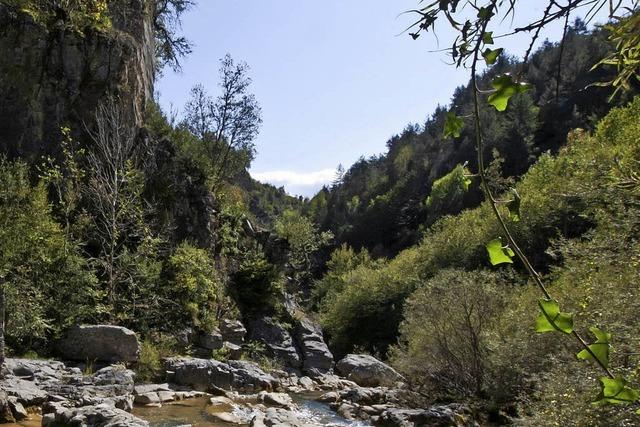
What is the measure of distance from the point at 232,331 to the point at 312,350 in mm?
4705

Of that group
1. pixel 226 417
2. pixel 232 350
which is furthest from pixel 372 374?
pixel 226 417

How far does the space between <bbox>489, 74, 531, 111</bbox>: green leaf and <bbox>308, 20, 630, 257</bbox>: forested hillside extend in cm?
3155

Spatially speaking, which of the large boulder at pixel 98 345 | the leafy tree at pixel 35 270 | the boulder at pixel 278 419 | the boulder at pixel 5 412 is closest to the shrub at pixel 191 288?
the leafy tree at pixel 35 270

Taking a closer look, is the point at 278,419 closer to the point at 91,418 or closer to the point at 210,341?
the point at 91,418

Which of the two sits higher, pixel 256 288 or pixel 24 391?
pixel 256 288

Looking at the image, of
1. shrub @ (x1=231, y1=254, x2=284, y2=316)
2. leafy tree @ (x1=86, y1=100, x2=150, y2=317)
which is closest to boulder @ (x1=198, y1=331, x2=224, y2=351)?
leafy tree @ (x1=86, y1=100, x2=150, y2=317)

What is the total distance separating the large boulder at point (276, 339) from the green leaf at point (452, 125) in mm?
21945

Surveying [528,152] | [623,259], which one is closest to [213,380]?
[623,259]

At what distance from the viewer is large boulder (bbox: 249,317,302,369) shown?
2239 centimetres

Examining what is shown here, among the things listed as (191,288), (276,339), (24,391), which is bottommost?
(276,339)

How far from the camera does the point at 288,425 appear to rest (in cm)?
1112

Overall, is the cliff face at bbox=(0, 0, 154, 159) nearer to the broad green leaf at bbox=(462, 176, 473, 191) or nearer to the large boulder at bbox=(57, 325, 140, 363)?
the large boulder at bbox=(57, 325, 140, 363)

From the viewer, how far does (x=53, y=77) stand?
60.9 feet

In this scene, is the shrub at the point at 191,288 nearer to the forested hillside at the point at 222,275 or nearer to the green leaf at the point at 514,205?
the forested hillside at the point at 222,275
